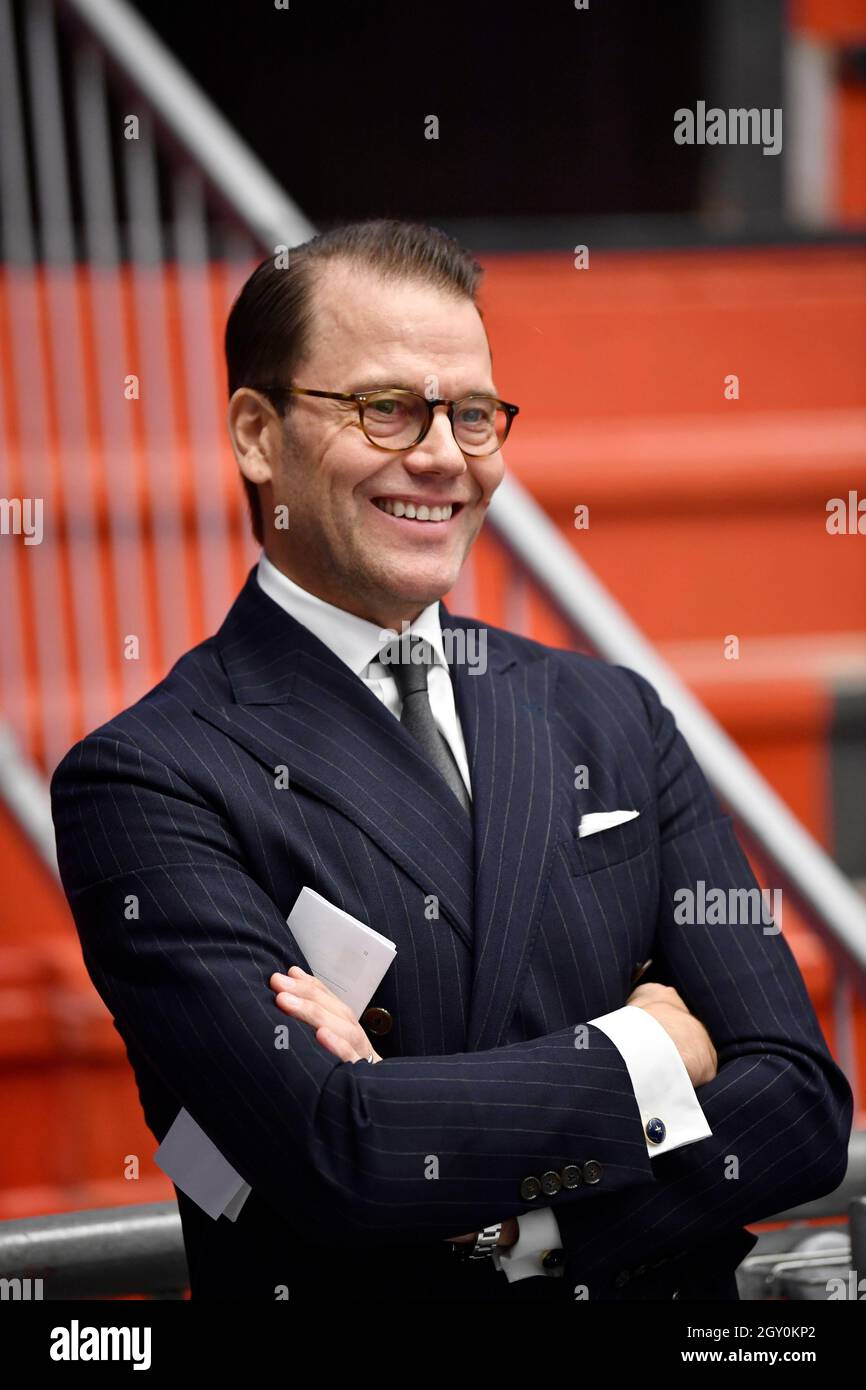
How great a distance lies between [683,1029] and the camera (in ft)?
5.10

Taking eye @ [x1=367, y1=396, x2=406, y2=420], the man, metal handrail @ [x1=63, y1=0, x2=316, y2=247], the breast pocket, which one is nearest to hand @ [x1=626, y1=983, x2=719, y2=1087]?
the man

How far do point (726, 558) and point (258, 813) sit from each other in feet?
6.76

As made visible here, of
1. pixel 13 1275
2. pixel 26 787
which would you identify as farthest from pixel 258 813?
pixel 26 787

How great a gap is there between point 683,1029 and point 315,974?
0.33 m

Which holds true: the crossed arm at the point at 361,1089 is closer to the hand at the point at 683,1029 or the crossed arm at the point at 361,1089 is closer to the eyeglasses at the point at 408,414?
the hand at the point at 683,1029

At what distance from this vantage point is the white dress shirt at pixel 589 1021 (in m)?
1.47

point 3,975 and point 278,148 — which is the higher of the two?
point 278,148

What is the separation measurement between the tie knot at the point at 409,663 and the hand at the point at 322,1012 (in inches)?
11.9

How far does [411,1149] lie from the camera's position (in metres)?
1.38

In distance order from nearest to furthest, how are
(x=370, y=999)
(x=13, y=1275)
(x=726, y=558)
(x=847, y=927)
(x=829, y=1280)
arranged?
(x=370, y=999)
(x=13, y=1275)
(x=829, y=1280)
(x=847, y=927)
(x=726, y=558)

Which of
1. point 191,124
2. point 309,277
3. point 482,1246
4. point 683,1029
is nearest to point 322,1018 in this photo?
point 482,1246

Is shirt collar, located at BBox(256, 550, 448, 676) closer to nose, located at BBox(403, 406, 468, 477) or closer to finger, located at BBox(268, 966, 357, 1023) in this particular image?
nose, located at BBox(403, 406, 468, 477)

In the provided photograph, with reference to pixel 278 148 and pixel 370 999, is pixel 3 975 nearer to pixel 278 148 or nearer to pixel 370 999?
pixel 370 999

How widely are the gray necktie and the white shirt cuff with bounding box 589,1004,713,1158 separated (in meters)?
0.24
